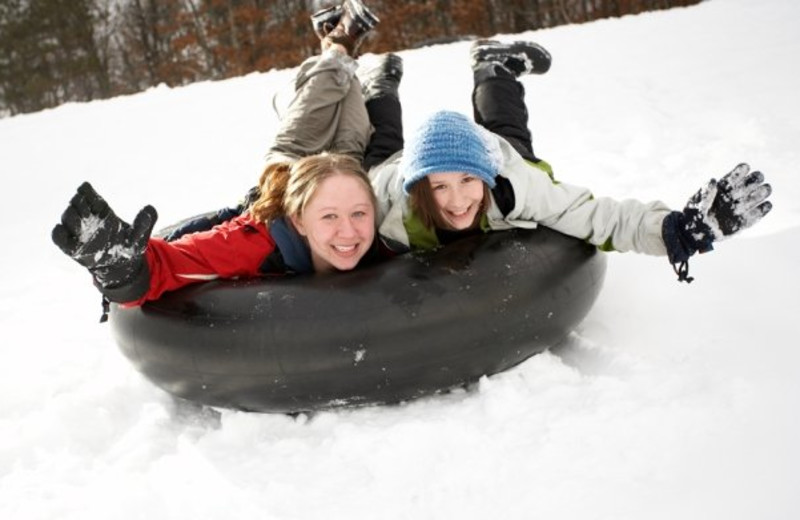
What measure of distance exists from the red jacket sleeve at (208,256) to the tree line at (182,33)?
1548 cm

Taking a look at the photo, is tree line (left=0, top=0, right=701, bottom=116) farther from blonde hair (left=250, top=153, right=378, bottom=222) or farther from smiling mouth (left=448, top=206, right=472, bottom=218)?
smiling mouth (left=448, top=206, right=472, bottom=218)

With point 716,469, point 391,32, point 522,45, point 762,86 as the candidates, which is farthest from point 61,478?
point 391,32

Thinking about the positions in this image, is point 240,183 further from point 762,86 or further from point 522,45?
point 762,86

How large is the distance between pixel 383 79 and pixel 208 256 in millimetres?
1924

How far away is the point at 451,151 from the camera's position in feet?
7.02

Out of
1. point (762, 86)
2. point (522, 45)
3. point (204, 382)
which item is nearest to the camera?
point (204, 382)

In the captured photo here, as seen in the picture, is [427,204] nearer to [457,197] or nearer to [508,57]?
[457,197]

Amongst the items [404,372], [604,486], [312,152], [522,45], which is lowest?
[604,486]

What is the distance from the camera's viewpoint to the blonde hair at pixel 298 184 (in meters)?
2.22

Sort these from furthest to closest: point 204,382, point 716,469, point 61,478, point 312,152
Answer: point 312,152 < point 204,382 < point 61,478 < point 716,469

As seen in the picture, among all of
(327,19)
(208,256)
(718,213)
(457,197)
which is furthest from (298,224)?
(327,19)

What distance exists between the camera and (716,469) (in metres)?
1.59

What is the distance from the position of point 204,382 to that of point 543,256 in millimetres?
1238

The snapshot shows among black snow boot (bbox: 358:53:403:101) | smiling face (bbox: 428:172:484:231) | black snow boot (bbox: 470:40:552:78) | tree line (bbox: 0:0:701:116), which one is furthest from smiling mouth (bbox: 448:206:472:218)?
tree line (bbox: 0:0:701:116)
